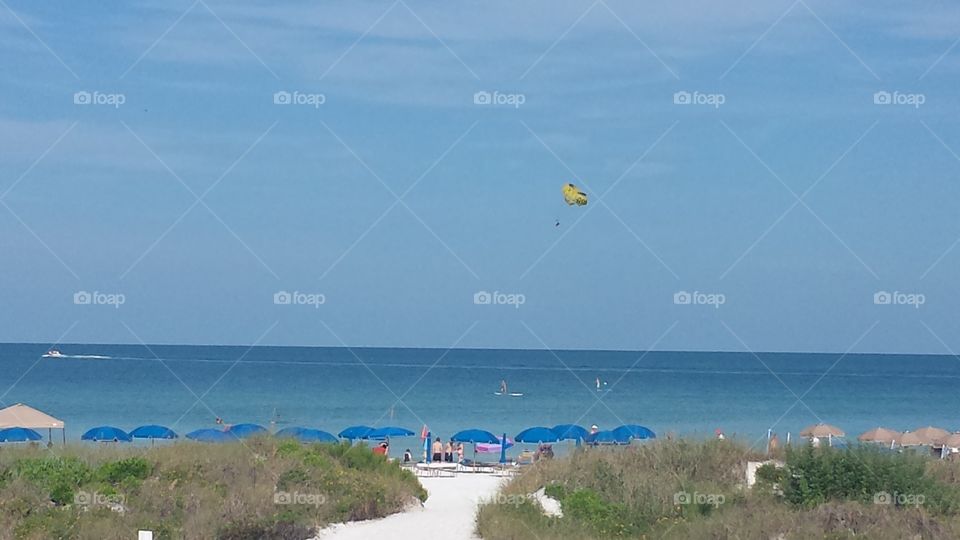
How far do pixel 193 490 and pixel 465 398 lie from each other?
250 feet

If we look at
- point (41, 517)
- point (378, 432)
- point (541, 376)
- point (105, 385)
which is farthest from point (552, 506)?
point (541, 376)

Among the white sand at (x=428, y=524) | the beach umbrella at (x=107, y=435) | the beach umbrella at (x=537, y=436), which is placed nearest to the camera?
the white sand at (x=428, y=524)

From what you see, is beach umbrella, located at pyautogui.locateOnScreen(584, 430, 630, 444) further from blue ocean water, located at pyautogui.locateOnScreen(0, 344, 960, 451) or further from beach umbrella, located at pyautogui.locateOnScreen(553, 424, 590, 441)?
blue ocean water, located at pyautogui.locateOnScreen(0, 344, 960, 451)

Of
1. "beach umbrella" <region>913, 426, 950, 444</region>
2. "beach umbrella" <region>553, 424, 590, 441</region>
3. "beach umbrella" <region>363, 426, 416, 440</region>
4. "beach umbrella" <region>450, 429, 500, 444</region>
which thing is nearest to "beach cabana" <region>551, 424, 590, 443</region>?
"beach umbrella" <region>553, 424, 590, 441</region>

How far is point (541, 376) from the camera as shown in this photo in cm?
13038

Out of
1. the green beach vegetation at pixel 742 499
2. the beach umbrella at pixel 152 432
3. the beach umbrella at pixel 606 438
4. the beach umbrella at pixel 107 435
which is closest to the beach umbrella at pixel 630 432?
the beach umbrella at pixel 606 438

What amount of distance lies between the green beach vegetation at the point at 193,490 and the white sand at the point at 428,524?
11.3 inches

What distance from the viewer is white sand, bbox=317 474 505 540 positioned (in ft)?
56.4

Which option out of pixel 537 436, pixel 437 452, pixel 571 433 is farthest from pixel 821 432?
pixel 437 452

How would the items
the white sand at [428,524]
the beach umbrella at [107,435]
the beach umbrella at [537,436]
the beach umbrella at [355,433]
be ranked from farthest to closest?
the beach umbrella at [355,433], the beach umbrella at [537,436], the beach umbrella at [107,435], the white sand at [428,524]

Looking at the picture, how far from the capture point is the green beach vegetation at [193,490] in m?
16.0

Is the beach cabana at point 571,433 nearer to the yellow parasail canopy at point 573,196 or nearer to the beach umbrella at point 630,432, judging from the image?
the beach umbrella at point 630,432

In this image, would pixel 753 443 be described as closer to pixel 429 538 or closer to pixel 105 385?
pixel 429 538

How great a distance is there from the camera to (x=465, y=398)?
93.6 metres
